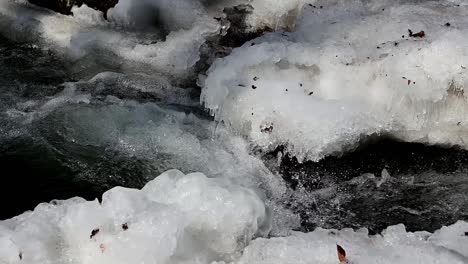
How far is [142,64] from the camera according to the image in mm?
5258

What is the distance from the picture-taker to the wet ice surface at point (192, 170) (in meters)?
2.61

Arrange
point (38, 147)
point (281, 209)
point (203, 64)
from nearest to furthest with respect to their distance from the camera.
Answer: point (281, 209) → point (38, 147) → point (203, 64)

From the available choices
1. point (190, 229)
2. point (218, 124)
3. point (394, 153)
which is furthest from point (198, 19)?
point (190, 229)

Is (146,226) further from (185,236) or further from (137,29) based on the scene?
(137,29)

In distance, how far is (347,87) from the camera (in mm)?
4168

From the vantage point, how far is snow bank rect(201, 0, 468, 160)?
3.94 m

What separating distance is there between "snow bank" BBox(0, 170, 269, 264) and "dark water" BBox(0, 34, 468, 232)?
74cm

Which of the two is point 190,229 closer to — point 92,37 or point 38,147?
point 38,147

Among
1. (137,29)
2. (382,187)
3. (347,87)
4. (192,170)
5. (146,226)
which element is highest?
(347,87)

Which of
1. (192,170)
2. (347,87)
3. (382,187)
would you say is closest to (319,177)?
(382,187)

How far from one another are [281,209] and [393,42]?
1.81 metres

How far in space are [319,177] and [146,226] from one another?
164cm

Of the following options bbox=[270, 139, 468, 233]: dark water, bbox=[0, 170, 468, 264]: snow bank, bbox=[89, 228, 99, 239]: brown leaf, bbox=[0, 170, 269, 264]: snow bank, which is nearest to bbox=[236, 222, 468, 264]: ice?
bbox=[0, 170, 468, 264]: snow bank

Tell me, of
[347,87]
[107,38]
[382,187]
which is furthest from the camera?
[107,38]
